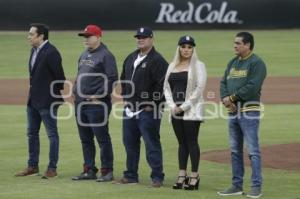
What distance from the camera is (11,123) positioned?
731 inches

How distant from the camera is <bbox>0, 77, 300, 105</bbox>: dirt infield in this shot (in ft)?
75.6

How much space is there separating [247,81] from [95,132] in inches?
97.7

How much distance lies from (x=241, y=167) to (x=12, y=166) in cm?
393

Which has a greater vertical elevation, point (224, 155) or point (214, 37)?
point (214, 37)

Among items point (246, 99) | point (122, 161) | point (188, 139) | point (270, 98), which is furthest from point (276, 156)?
point (270, 98)

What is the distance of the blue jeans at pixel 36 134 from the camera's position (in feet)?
40.9

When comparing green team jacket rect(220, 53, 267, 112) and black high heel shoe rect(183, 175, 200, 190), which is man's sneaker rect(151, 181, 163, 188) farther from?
green team jacket rect(220, 53, 267, 112)

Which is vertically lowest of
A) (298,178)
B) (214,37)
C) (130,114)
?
(298,178)

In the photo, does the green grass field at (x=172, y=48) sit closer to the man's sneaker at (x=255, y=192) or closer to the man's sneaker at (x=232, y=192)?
the man's sneaker at (x=232, y=192)

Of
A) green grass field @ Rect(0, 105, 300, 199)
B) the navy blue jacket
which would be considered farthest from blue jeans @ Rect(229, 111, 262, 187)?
the navy blue jacket

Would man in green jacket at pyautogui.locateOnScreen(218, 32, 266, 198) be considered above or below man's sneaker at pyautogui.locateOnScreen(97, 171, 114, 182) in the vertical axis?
above

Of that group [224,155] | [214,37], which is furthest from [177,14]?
[224,155]

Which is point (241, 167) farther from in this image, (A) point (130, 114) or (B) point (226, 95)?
(A) point (130, 114)

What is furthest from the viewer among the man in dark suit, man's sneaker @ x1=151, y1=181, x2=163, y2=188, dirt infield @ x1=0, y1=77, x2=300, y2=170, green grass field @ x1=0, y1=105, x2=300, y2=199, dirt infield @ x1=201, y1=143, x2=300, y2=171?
dirt infield @ x1=0, y1=77, x2=300, y2=170
